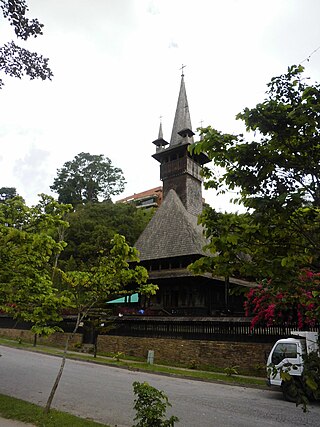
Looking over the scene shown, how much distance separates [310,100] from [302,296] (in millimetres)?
2532

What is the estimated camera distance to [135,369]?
1656 cm

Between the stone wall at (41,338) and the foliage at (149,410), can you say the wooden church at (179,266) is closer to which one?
the stone wall at (41,338)

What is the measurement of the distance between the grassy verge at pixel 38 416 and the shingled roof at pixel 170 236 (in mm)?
16099

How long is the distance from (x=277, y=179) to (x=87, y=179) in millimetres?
53172

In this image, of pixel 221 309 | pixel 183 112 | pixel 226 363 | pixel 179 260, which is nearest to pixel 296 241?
pixel 226 363

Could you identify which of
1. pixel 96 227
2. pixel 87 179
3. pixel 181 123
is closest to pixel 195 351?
pixel 96 227

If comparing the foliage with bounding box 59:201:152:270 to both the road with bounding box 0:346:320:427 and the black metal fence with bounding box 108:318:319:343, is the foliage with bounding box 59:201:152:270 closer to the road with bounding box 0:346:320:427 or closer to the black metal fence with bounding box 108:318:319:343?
the black metal fence with bounding box 108:318:319:343

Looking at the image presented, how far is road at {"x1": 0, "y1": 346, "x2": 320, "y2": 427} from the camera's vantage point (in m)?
8.05

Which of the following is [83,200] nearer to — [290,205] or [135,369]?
[135,369]

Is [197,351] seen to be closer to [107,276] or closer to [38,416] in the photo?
[107,276]

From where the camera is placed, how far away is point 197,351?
58.6 feet

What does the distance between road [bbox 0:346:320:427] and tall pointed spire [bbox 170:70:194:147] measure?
26.9 metres

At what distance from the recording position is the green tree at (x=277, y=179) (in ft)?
14.8

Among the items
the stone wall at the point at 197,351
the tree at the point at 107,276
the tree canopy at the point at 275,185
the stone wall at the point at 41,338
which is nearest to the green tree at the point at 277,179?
the tree canopy at the point at 275,185
